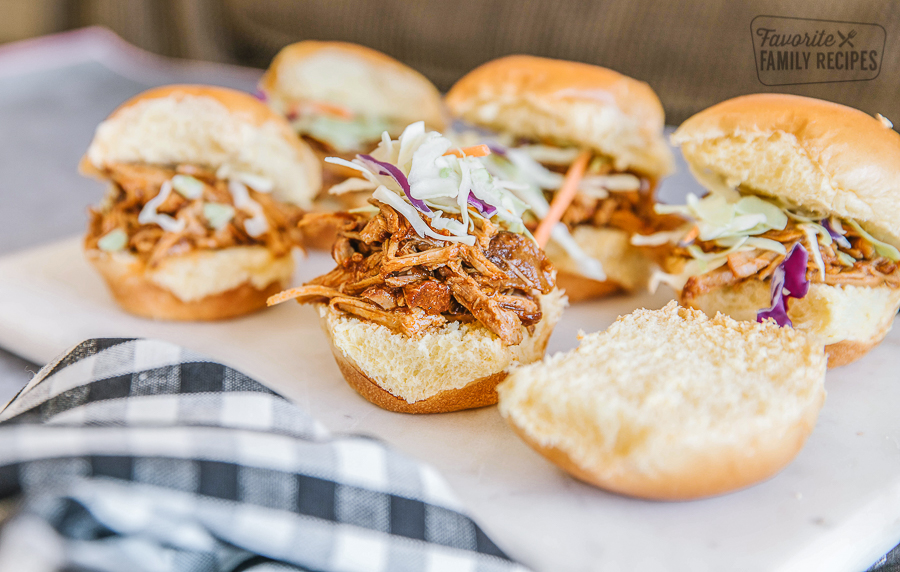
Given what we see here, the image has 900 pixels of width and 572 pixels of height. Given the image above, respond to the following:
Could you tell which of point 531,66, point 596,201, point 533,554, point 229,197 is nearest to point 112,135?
point 229,197

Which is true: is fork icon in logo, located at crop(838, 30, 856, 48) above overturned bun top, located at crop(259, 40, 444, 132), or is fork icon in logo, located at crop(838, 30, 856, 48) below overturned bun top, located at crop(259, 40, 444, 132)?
above

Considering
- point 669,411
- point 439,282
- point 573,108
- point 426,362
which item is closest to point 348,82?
point 573,108

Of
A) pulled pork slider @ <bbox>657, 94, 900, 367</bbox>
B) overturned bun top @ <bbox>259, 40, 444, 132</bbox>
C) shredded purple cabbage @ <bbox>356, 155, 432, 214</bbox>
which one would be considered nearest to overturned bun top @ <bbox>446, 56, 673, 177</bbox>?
pulled pork slider @ <bbox>657, 94, 900, 367</bbox>

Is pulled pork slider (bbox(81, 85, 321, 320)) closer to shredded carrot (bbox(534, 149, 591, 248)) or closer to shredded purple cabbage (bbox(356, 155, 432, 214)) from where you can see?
shredded purple cabbage (bbox(356, 155, 432, 214))

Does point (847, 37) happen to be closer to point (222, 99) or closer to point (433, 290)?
point (433, 290)

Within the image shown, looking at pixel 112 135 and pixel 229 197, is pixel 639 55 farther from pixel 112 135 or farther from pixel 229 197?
pixel 112 135

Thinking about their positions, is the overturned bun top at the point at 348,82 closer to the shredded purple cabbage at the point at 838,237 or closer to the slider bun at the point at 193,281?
the slider bun at the point at 193,281

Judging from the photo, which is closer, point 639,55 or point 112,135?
point 112,135
